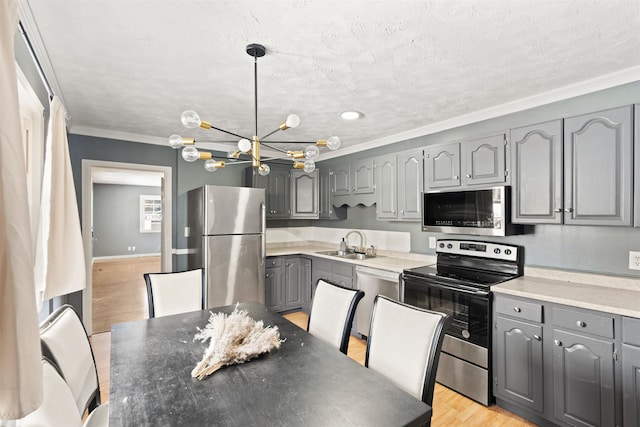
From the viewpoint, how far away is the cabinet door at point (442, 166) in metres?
2.96

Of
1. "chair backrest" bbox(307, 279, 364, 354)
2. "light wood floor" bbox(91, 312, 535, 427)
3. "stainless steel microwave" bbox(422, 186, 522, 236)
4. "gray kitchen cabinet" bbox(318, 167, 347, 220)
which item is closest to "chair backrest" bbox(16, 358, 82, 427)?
"chair backrest" bbox(307, 279, 364, 354)

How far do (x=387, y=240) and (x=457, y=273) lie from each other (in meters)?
1.26

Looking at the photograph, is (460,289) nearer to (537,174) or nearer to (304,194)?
(537,174)

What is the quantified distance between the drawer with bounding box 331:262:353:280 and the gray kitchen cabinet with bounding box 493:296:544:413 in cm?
167

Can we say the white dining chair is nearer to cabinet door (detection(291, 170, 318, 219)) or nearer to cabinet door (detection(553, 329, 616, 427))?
cabinet door (detection(553, 329, 616, 427))

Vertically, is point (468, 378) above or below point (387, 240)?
below

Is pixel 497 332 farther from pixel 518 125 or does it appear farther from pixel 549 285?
pixel 518 125

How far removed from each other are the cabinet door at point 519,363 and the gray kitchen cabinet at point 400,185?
1.36m

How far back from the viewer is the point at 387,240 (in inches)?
160

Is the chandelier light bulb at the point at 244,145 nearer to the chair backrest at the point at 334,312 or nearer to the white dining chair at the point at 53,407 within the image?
the chair backrest at the point at 334,312

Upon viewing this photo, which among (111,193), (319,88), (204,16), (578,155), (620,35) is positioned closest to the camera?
(204,16)

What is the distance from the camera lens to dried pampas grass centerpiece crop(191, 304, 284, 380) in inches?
55.1

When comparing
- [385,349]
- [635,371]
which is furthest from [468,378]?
[385,349]

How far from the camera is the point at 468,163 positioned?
2865 millimetres
